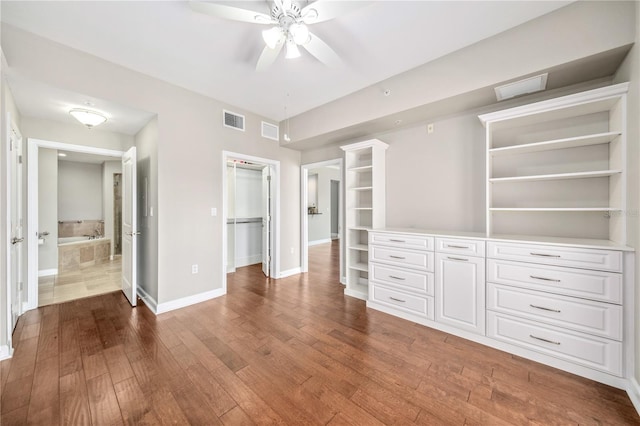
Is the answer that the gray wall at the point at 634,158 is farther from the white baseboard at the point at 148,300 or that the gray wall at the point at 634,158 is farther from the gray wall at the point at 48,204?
the gray wall at the point at 48,204

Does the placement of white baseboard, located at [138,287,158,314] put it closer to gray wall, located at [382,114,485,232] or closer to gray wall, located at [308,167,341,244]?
gray wall, located at [382,114,485,232]

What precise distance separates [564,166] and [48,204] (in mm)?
7633

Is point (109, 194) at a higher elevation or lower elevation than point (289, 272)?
higher

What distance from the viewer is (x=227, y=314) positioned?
9.87 feet

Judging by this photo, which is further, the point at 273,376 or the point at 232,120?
the point at 232,120

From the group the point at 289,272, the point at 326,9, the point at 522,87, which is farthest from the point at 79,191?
the point at 522,87

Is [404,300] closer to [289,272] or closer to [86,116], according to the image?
[289,272]

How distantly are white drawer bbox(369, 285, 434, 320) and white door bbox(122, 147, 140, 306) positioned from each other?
3.23m

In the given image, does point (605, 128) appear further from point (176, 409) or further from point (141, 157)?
point (141, 157)

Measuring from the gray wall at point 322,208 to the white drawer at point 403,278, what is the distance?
5246 mm

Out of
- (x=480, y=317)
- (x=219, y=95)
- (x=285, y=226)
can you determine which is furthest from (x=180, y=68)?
(x=480, y=317)

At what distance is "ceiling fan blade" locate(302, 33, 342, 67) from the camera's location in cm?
198

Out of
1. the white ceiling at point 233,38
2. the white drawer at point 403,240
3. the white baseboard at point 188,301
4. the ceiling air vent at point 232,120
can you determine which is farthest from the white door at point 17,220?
the white drawer at point 403,240

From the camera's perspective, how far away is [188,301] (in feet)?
10.7
